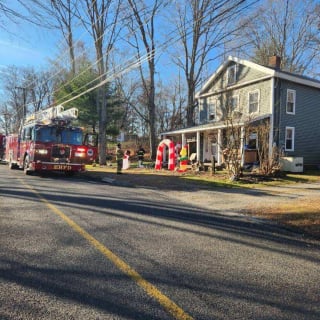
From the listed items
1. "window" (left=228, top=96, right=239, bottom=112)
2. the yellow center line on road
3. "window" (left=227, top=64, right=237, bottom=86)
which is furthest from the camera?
"window" (left=227, top=64, right=237, bottom=86)

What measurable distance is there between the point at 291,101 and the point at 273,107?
199 cm

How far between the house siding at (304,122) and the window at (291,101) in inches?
8.7

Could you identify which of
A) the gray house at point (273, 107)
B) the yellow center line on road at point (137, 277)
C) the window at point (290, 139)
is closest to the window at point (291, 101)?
the gray house at point (273, 107)

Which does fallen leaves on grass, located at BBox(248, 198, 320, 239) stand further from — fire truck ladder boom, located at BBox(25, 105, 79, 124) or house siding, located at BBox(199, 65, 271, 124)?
house siding, located at BBox(199, 65, 271, 124)

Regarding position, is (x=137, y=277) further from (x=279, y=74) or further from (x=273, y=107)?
(x=279, y=74)

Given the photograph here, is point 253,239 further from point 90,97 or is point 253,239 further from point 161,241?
point 90,97

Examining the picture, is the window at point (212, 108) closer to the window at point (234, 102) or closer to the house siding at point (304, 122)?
the window at point (234, 102)

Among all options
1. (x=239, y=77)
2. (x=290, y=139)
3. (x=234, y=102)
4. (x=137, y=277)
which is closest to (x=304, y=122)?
(x=290, y=139)

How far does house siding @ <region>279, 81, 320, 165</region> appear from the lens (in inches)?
851

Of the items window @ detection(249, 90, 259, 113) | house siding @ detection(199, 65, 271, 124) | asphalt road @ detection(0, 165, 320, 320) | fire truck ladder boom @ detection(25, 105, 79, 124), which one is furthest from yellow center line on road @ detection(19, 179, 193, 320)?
window @ detection(249, 90, 259, 113)

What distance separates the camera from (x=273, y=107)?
20.9 meters

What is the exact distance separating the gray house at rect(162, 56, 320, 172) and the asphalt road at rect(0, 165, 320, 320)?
13965mm

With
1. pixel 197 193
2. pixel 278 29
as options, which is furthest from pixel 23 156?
pixel 278 29

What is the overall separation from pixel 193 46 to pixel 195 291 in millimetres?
33648
